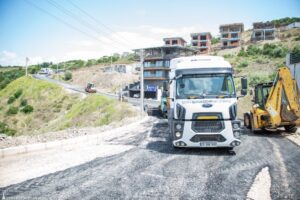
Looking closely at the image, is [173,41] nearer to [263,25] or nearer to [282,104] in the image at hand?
[263,25]

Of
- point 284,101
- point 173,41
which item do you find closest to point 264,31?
point 173,41

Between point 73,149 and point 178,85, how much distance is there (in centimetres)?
543

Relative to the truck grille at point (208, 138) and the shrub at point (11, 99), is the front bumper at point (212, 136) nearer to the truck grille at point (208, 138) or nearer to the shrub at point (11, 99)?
the truck grille at point (208, 138)

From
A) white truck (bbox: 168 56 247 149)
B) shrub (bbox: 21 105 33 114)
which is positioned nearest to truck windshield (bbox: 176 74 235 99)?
white truck (bbox: 168 56 247 149)

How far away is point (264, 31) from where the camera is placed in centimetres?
10619

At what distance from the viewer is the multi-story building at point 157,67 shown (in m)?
66.9

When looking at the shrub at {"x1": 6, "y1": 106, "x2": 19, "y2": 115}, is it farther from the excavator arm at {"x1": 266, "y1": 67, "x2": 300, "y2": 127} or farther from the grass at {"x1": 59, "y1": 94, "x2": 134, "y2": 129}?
the excavator arm at {"x1": 266, "y1": 67, "x2": 300, "y2": 127}

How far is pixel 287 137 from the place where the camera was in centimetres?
1437

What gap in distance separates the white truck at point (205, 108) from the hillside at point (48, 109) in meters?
24.9

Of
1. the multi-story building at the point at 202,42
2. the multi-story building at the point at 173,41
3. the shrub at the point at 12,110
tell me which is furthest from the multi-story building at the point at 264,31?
the shrub at the point at 12,110

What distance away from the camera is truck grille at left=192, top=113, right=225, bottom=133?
388 inches

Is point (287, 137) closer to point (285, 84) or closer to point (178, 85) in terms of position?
point (285, 84)

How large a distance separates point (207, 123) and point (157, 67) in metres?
58.7

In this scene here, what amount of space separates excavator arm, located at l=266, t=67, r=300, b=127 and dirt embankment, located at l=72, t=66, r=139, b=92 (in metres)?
65.2
